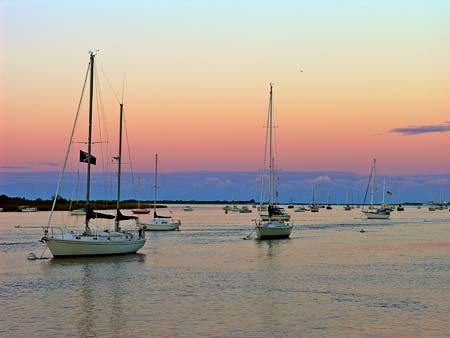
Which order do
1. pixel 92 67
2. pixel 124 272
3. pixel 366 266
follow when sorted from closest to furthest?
pixel 124 272, pixel 366 266, pixel 92 67

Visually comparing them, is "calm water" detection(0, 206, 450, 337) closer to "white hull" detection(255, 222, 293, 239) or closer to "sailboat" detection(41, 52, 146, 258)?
"sailboat" detection(41, 52, 146, 258)

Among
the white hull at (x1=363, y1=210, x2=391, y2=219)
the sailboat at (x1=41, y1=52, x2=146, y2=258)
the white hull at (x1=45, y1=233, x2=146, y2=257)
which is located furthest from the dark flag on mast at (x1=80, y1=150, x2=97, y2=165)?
the white hull at (x1=363, y1=210, x2=391, y2=219)

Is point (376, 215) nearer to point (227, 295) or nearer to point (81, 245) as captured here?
point (81, 245)

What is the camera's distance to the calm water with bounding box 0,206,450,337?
982 inches

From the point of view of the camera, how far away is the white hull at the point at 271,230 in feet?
243

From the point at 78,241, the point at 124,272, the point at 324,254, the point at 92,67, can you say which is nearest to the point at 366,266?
the point at 324,254

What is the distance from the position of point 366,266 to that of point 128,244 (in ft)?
60.0

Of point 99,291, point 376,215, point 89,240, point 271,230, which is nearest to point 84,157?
point 89,240

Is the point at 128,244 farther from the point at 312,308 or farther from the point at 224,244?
the point at 312,308

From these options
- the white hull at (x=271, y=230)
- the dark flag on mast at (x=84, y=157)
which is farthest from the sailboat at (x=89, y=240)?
the white hull at (x=271, y=230)

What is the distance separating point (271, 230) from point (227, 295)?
1658 inches

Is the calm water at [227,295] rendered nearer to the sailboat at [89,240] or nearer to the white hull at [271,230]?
the sailboat at [89,240]

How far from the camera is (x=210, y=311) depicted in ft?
92.4

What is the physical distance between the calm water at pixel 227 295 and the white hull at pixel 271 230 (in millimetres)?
16845
